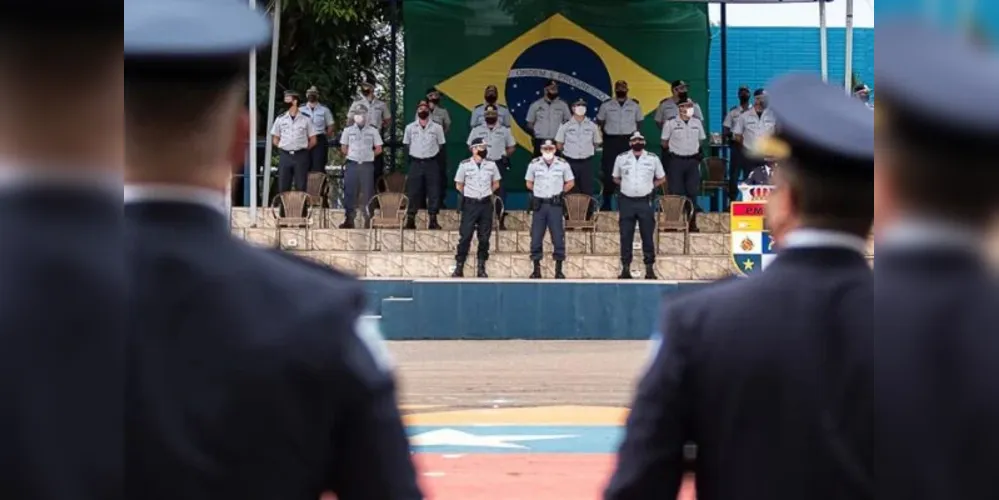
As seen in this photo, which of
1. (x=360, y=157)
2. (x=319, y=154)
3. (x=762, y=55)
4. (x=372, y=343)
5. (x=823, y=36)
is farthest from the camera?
(x=762, y=55)

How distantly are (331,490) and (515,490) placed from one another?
5378 millimetres

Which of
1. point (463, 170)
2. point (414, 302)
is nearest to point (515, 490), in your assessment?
point (414, 302)

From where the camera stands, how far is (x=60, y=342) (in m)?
1.37

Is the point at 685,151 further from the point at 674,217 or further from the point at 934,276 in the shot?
the point at 934,276

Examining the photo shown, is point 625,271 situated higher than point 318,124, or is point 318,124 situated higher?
point 318,124

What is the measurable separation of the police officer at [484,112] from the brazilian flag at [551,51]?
1229 millimetres

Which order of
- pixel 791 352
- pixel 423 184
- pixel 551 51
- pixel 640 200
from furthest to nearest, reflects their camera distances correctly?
1. pixel 551 51
2. pixel 423 184
3. pixel 640 200
4. pixel 791 352

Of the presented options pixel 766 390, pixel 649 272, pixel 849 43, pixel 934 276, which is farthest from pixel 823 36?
pixel 934 276

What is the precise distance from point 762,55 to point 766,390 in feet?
67.2

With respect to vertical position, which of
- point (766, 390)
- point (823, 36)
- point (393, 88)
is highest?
point (823, 36)

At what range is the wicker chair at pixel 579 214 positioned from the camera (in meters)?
17.7

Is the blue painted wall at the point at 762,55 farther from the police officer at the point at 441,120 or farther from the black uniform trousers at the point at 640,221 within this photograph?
the black uniform trousers at the point at 640,221

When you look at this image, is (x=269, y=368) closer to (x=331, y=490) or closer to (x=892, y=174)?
(x=331, y=490)

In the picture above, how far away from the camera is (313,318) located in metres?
1.56
